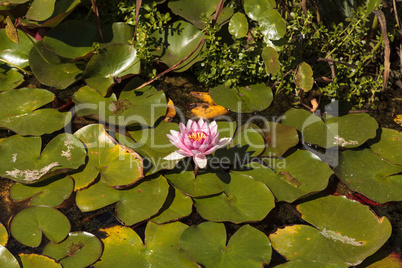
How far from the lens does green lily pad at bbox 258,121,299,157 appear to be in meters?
2.18

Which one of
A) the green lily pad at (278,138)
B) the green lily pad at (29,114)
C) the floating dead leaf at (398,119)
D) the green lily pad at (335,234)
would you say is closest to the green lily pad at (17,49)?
the green lily pad at (29,114)

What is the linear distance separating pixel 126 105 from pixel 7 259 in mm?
1042

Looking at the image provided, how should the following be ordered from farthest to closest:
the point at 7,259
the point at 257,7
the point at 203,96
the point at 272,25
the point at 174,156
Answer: the point at 203,96 → the point at 257,7 → the point at 272,25 → the point at 174,156 → the point at 7,259

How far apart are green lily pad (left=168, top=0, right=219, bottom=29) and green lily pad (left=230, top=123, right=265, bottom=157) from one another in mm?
796

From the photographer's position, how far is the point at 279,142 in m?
2.22

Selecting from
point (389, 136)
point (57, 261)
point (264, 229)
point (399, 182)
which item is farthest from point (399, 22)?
point (57, 261)

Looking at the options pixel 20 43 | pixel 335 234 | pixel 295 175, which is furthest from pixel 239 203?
pixel 20 43

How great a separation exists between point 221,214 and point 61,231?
2.42 feet

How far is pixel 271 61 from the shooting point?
7.54 ft

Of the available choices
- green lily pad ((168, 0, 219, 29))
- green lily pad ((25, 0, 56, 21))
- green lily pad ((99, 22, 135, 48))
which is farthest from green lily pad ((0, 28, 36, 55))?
green lily pad ((168, 0, 219, 29))

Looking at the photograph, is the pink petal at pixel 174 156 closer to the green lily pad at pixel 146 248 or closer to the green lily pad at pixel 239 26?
the green lily pad at pixel 146 248

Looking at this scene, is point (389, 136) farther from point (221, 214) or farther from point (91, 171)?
point (91, 171)

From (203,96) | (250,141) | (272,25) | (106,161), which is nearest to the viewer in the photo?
(106,161)

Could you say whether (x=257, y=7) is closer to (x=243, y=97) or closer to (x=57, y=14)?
(x=243, y=97)
